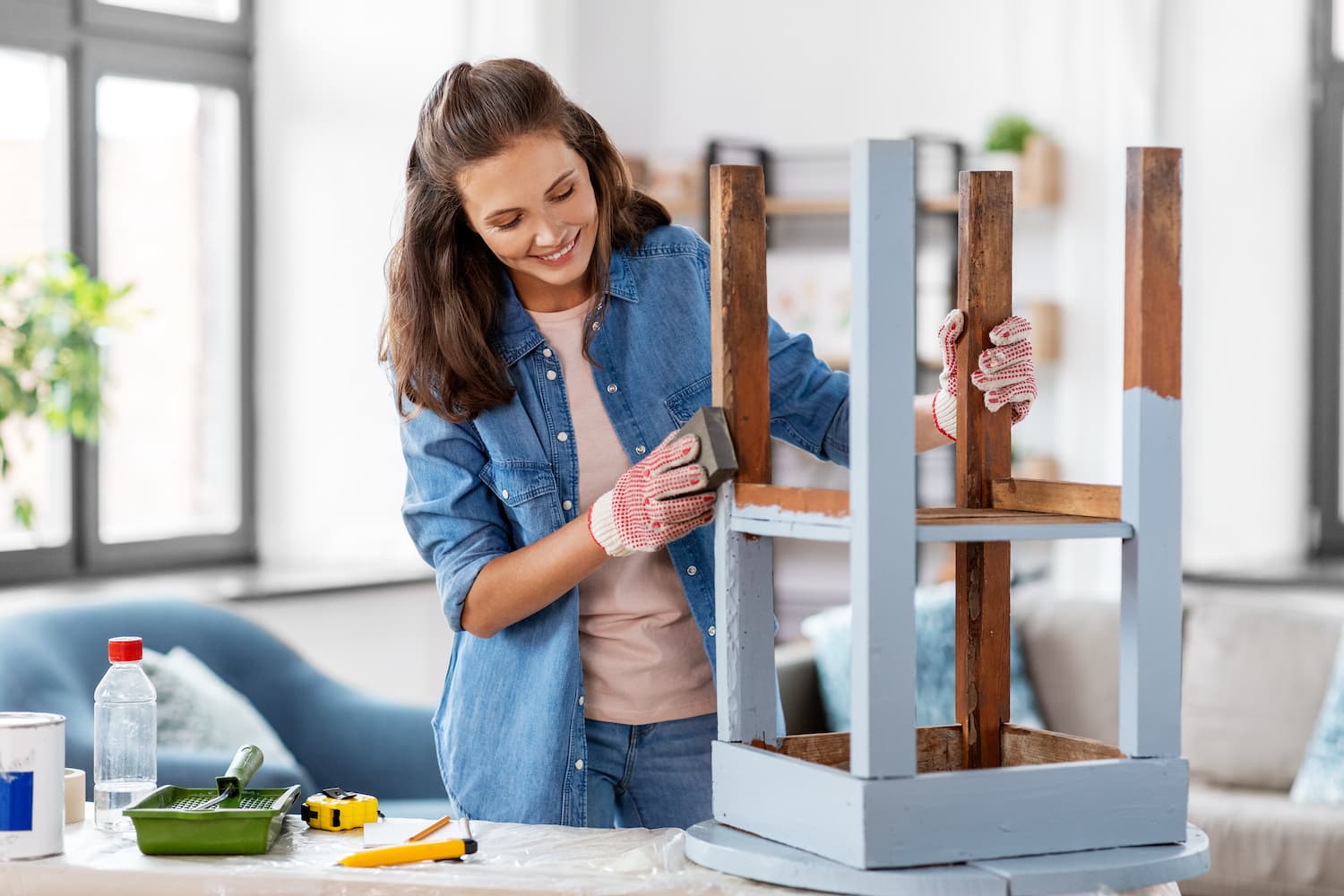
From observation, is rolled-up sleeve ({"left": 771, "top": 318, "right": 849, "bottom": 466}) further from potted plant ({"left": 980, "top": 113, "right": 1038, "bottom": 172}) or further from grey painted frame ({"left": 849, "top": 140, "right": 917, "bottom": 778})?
potted plant ({"left": 980, "top": 113, "right": 1038, "bottom": 172})

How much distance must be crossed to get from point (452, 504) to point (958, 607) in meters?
0.53

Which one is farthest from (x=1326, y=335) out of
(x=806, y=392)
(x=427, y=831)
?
(x=427, y=831)

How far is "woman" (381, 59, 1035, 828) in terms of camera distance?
1.58m

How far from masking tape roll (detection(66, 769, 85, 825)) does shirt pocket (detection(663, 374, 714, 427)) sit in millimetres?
688

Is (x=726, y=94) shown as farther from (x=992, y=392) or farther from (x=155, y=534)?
(x=992, y=392)

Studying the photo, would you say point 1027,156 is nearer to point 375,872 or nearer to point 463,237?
point 463,237

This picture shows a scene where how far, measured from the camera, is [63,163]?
3.70m

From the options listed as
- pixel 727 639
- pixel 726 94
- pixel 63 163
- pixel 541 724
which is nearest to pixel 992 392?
pixel 727 639

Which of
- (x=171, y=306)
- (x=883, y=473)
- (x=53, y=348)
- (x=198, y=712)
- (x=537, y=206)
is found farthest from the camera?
(x=171, y=306)

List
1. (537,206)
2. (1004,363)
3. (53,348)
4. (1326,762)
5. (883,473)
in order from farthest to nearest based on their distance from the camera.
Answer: (53,348) → (1326,762) → (537,206) → (1004,363) → (883,473)

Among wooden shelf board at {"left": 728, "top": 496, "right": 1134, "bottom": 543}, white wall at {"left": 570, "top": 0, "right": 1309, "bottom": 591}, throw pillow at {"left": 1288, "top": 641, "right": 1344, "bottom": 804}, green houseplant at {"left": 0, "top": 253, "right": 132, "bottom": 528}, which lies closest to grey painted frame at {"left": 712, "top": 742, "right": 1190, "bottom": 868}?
wooden shelf board at {"left": 728, "top": 496, "right": 1134, "bottom": 543}

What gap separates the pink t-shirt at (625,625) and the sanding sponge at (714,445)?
12.5 inches

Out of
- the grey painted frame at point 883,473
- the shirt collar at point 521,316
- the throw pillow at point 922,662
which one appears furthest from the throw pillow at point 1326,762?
the grey painted frame at point 883,473

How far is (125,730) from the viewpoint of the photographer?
1654 mm
